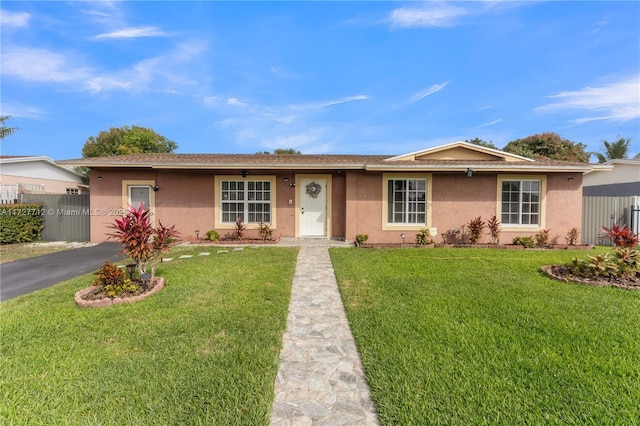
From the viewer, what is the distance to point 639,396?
2281mm

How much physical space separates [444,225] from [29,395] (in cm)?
1033

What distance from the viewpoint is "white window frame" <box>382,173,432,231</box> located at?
386 inches

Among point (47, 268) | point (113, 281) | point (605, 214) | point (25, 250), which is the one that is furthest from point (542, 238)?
point (25, 250)

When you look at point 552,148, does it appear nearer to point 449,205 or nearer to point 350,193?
point 449,205

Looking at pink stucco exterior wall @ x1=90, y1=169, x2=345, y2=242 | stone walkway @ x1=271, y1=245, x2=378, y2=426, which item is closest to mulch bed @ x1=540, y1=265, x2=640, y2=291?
stone walkway @ x1=271, y1=245, x2=378, y2=426

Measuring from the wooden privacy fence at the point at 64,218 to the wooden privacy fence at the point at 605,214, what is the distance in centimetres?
1876

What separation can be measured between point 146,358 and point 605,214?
562 inches

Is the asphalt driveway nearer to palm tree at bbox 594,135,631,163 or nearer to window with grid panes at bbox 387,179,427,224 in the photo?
window with grid panes at bbox 387,179,427,224

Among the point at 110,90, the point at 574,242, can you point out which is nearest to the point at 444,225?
the point at 574,242

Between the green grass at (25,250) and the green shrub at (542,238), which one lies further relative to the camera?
the green shrub at (542,238)

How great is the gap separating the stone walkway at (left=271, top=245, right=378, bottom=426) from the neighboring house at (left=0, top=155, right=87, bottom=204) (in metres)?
17.0

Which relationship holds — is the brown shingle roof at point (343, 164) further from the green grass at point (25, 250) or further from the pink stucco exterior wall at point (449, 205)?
the green grass at point (25, 250)

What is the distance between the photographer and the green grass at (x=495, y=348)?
2145 mm

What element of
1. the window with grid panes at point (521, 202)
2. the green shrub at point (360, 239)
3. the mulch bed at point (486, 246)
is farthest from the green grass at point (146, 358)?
the window with grid panes at point (521, 202)
